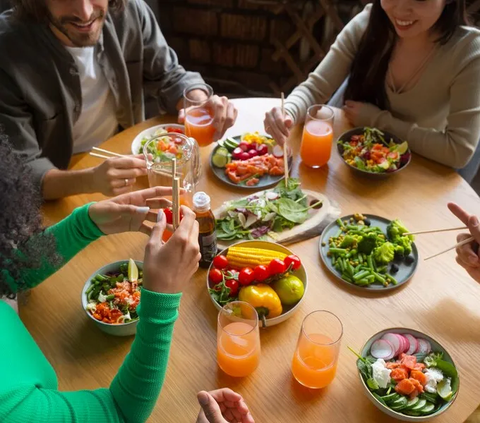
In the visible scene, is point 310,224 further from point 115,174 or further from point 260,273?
point 115,174

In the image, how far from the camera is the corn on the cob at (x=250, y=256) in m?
1.26

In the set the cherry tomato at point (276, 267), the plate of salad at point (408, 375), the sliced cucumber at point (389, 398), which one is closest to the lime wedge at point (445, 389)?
the plate of salad at point (408, 375)

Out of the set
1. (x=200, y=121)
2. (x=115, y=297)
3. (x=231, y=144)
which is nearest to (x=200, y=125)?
(x=200, y=121)

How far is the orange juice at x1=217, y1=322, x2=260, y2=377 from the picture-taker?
1030 millimetres

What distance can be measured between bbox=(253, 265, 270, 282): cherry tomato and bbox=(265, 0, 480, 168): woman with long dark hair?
1.96 feet

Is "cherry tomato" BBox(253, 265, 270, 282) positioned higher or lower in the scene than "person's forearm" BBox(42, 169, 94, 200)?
higher

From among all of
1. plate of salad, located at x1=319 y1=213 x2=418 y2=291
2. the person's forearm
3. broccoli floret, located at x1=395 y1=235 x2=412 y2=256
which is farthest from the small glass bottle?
broccoli floret, located at x1=395 y1=235 x2=412 y2=256

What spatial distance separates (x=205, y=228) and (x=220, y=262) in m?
0.10

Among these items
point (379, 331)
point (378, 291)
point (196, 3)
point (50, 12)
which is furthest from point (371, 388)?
point (196, 3)

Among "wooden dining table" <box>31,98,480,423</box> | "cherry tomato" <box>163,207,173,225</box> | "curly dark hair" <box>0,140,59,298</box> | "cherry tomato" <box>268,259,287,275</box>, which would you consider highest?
"curly dark hair" <box>0,140,59,298</box>

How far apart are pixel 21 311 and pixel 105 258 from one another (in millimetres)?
256

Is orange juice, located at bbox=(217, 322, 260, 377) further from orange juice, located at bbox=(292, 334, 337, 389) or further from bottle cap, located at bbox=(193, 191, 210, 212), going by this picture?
bottle cap, located at bbox=(193, 191, 210, 212)

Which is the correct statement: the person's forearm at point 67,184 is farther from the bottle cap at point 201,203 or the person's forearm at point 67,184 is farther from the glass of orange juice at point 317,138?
the glass of orange juice at point 317,138

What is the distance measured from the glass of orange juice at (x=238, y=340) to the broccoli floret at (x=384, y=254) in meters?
Result: 0.45
